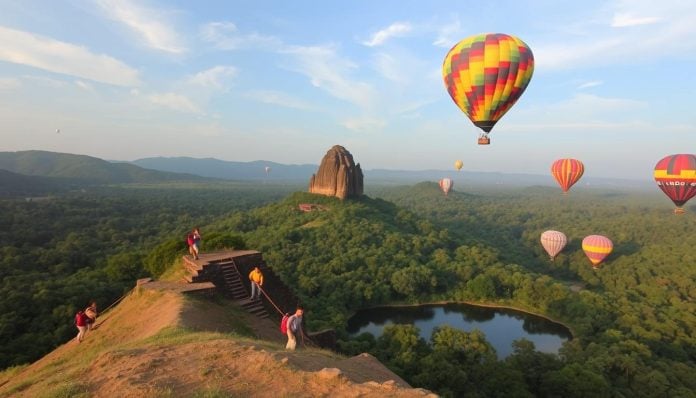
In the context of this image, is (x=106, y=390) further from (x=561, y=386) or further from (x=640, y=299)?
(x=640, y=299)

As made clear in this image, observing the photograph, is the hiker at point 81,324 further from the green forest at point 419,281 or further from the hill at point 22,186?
the hill at point 22,186

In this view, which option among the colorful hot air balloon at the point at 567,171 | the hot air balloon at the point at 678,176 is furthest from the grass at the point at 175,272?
the colorful hot air balloon at the point at 567,171

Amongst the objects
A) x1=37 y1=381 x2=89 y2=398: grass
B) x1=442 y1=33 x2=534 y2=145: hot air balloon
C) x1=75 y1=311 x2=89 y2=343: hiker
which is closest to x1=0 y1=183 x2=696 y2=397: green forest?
x1=75 y1=311 x2=89 y2=343: hiker

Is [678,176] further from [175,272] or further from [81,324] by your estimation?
[81,324]

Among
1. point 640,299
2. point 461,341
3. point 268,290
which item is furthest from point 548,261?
point 268,290

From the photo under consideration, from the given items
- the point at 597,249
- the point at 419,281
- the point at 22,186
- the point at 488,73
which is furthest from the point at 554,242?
the point at 22,186
